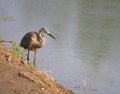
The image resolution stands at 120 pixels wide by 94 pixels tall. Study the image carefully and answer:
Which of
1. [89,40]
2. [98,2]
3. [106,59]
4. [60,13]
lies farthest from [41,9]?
[106,59]

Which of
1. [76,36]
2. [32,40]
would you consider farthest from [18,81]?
[76,36]

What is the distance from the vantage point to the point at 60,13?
16375mm

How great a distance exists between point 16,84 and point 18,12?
11.9m

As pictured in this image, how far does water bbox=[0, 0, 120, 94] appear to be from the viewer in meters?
9.16

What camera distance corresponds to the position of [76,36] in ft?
43.1

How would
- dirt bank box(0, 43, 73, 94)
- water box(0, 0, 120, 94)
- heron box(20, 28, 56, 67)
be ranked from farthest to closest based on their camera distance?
water box(0, 0, 120, 94)
heron box(20, 28, 56, 67)
dirt bank box(0, 43, 73, 94)

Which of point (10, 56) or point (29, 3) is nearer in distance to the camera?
point (10, 56)

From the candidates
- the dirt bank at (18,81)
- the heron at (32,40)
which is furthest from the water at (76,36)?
the dirt bank at (18,81)

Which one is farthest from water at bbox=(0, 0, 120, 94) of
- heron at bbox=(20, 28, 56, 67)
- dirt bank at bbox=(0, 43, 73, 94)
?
dirt bank at bbox=(0, 43, 73, 94)

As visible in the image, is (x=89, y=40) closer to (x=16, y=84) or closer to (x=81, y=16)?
(x=81, y=16)

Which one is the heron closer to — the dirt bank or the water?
the water

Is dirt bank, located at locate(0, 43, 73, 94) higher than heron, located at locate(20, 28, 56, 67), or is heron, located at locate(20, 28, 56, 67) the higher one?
heron, located at locate(20, 28, 56, 67)

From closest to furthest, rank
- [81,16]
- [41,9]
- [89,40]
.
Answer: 1. [89,40]
2. [81,16]
3. [41,9]

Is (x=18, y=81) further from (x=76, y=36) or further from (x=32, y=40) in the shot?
(x=76, y=36)
